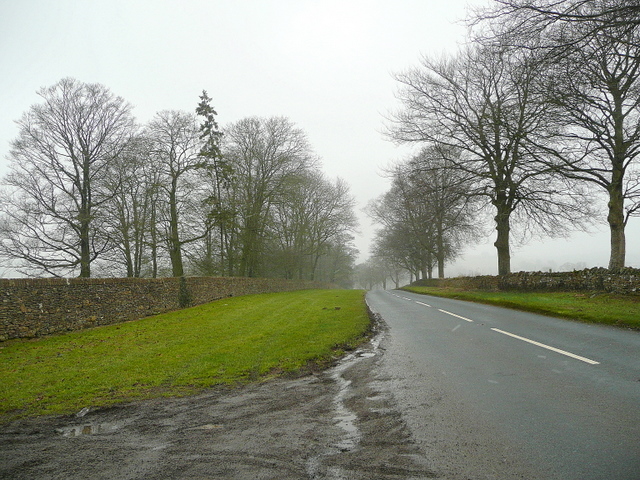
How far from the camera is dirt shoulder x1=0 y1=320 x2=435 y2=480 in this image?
119 inches

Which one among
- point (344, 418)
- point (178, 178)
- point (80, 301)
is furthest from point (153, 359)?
point (178, 178)

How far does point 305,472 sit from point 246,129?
112 ft

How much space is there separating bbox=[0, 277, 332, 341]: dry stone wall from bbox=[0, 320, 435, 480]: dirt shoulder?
8.27 m

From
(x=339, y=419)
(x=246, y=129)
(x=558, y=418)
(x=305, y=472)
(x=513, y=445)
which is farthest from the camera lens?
(x=246, y=129)

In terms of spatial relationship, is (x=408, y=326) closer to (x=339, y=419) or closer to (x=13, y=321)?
(x=339, y=419)

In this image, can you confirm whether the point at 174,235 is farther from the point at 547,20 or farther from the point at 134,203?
the point at 547,20

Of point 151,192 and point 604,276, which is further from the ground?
point 151,192

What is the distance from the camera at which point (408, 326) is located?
36.6 ft

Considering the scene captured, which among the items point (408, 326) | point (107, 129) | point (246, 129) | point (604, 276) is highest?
point (246, 129)

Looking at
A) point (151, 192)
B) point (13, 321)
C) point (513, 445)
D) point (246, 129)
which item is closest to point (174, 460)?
point (513, 445)

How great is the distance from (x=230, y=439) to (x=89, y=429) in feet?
6.11

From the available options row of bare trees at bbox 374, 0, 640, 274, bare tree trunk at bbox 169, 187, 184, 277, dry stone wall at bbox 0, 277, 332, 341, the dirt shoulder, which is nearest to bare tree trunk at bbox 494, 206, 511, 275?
row of bare trees at bbox 374, 0, 640, 274

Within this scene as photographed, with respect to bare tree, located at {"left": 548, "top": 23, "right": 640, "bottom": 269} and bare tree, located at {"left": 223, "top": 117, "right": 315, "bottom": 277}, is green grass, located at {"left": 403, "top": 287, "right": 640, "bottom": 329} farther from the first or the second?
bare tree, located at {"left": 223, "top": 117, "right": 315, "bottom": 277}

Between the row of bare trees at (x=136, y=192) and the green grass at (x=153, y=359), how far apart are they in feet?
45.1
